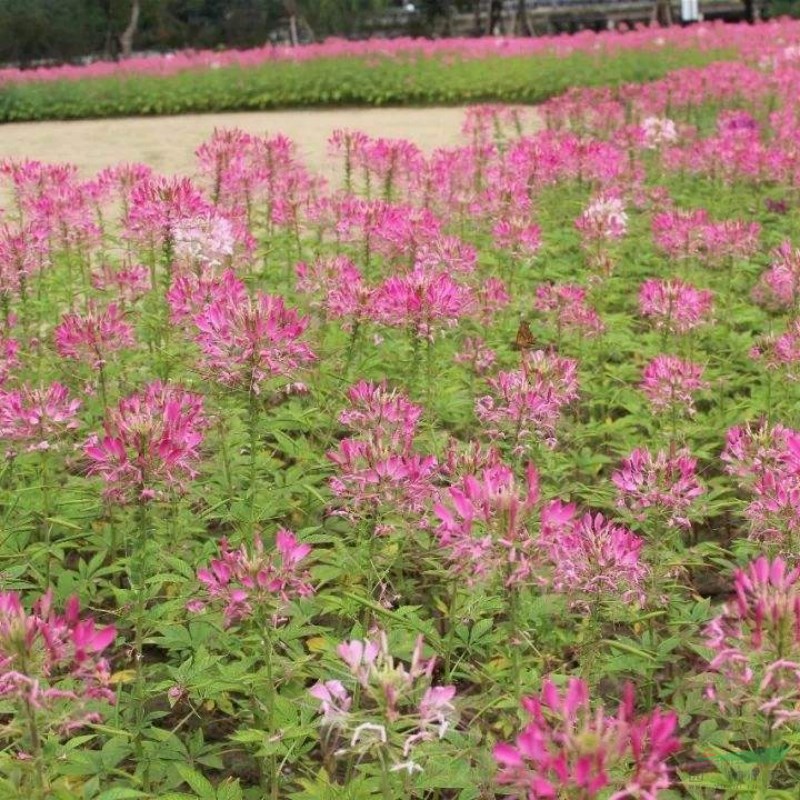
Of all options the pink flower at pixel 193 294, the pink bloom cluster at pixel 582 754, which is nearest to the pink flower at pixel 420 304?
the pink flower at pixel 193 294

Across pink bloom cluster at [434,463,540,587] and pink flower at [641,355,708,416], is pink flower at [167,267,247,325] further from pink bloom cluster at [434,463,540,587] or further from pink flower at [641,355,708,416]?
pink bloom cluster at [434,463,540,587]

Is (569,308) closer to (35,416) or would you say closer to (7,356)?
(7,356)

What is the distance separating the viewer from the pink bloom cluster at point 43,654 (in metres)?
1.40

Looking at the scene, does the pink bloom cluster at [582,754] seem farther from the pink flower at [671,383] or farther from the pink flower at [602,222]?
the pink flower at [602,222]

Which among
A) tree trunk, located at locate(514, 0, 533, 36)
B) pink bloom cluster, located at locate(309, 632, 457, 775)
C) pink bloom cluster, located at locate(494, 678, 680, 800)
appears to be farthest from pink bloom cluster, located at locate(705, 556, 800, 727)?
tree trunk, located at locate(514, 0, 533, 36)

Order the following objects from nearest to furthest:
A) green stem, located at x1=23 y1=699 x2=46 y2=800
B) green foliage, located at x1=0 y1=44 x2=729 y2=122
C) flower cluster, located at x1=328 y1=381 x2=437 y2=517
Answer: green stem, located at x1=23 y1=699 x2=46 y2=800 → flower cluster, located at x1=328 y1=381 x2=437 y2=517 → green foliage, located at x1=0 y1=44 x2=729 y2=122

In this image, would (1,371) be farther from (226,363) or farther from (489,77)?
(489,77)

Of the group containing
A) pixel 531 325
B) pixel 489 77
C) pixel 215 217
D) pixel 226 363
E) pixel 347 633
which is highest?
pixel 489 77

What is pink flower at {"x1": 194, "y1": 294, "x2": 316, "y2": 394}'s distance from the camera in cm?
216

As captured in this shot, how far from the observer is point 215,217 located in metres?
3.45

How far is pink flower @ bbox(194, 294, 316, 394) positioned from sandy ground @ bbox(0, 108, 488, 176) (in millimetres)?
7885

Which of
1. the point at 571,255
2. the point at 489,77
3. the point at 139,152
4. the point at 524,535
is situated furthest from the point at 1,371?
the point at 489,77

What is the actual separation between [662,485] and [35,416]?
1.53 m

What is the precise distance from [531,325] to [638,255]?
1589 mm
